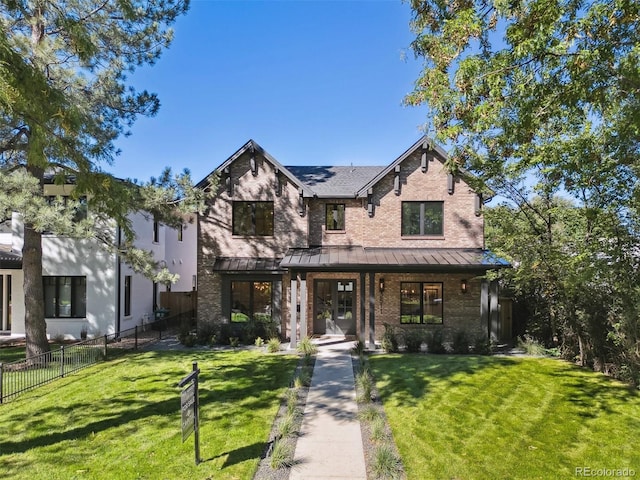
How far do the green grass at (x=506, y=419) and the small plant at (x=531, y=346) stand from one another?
1503 millimetres

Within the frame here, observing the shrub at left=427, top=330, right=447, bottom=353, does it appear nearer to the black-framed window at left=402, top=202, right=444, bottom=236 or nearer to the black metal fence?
the black-framed window at left=402, top=202, right=444, bottom=236

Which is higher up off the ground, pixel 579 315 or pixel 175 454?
pixel 579 315

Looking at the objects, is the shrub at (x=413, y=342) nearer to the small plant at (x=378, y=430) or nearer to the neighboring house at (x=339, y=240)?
the neighboring house at (x=339, y=240)

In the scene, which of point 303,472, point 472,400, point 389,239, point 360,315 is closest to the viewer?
point 303,472

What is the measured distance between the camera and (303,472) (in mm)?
5574

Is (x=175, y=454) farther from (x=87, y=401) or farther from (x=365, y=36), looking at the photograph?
(x=365, y=36)

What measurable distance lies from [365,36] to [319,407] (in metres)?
10.2

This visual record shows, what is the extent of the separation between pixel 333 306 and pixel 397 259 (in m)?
3.85

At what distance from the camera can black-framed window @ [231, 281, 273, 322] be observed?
16.1m

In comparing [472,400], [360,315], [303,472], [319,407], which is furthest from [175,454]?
[360,315]

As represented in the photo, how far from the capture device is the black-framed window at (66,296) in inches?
645

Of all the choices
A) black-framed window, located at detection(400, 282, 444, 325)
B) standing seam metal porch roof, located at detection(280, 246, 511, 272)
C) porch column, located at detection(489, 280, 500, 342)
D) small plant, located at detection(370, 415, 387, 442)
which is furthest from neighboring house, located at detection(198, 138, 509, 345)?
small plant, located at detection(370, 415, 387, 442)

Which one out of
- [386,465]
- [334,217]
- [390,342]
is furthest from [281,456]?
[334,217]

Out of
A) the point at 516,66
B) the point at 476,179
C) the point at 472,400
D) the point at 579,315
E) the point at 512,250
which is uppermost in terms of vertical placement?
the point at 516,66
